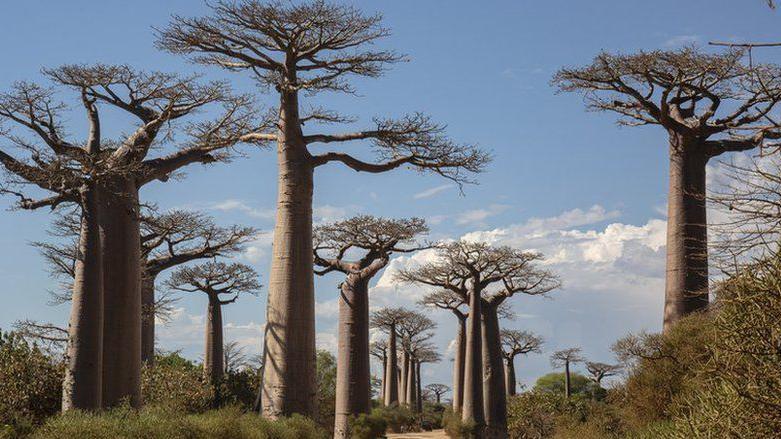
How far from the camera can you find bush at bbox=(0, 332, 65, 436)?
35.7 ft

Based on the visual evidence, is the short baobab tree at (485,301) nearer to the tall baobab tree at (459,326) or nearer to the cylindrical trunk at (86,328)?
the tall baobab tree at (459,326)

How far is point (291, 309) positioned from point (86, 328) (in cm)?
240

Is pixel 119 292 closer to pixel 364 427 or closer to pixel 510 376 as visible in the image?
pixel 364 427

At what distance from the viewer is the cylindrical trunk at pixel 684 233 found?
432 inches

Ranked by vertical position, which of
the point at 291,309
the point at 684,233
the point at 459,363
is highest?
the point at 684,233

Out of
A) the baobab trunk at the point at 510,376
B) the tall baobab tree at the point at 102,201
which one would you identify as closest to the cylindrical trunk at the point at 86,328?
the tall baobab tree at the point at 102,201

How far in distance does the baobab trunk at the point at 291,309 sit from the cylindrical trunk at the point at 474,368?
781cm

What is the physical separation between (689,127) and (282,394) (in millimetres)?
6235

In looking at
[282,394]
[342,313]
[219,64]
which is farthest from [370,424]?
[219,64]

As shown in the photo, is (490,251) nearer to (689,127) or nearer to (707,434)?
(689,127)

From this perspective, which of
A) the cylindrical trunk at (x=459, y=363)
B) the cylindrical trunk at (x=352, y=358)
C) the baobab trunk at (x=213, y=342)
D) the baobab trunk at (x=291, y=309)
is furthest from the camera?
the cylindrical trunk at (x=459, y=363)

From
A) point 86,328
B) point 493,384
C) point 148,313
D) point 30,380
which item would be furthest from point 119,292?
point 493,384

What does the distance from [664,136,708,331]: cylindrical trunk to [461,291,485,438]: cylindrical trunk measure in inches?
291

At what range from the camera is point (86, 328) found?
960 cm
